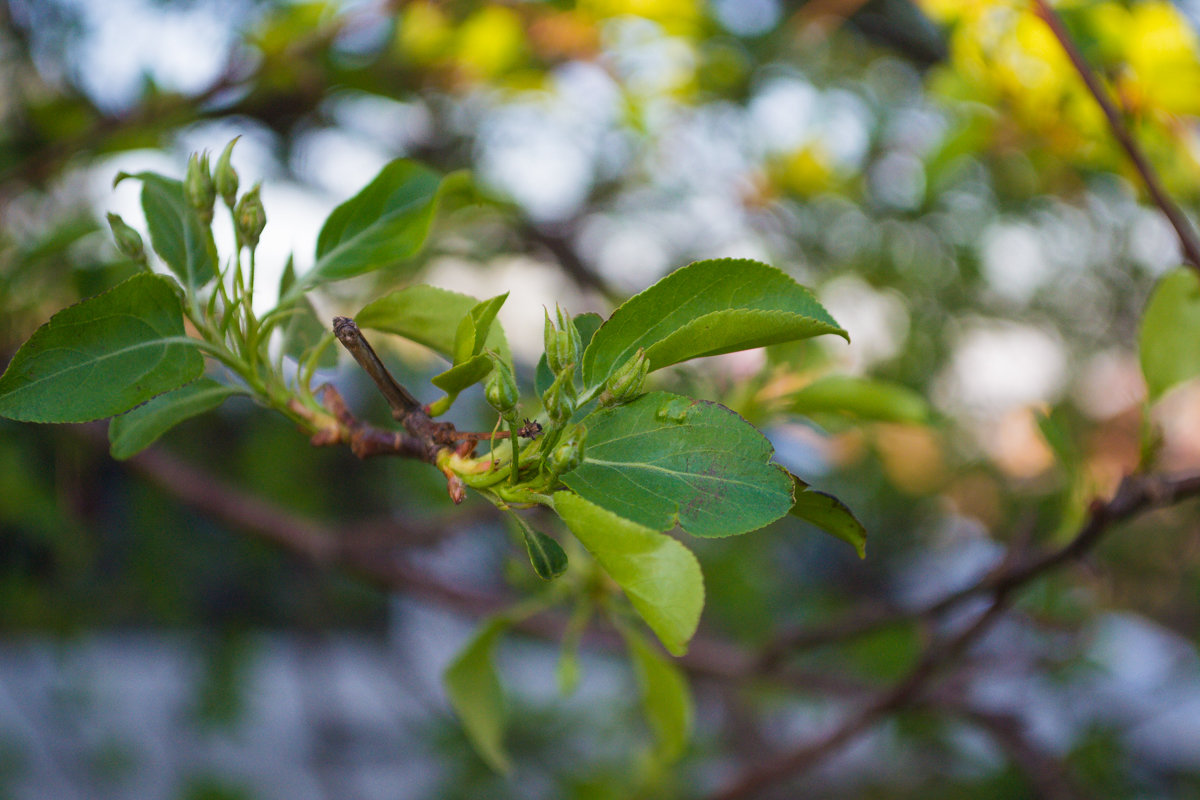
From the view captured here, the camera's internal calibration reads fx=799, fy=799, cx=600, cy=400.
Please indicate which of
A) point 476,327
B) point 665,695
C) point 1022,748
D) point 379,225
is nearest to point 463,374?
point 476,327

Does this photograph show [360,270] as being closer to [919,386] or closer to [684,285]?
[684,285]

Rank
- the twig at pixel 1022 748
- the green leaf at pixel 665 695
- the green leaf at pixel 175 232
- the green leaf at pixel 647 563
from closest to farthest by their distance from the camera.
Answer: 1. the green leaf at pixel 647 563
2. the green leaf at pixel 175 232
3. the green leaf at pixel 665 695
4. the twig at pixel 1022 748

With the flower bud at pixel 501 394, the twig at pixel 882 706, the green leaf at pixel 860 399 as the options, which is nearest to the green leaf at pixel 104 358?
the flower bud at pixel 501 394

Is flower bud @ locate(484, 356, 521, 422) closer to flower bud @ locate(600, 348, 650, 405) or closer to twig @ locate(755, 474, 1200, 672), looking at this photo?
flower bud @ locate(600, 348, 650, 405)

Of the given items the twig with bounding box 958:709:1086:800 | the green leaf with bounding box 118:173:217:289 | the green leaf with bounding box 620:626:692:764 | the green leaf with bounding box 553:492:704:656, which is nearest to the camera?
the green leaf with bounding box 553:492:704:656

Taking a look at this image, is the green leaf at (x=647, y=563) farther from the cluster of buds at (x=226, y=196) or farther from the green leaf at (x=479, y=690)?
the green leaf at (x=479, y=690)

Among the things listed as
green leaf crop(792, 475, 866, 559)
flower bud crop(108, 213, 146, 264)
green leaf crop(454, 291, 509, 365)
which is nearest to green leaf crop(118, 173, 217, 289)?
flower bud crop(108, 213, 146, 264)

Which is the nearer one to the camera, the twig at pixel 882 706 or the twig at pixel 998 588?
the twig at pixel 998 588
